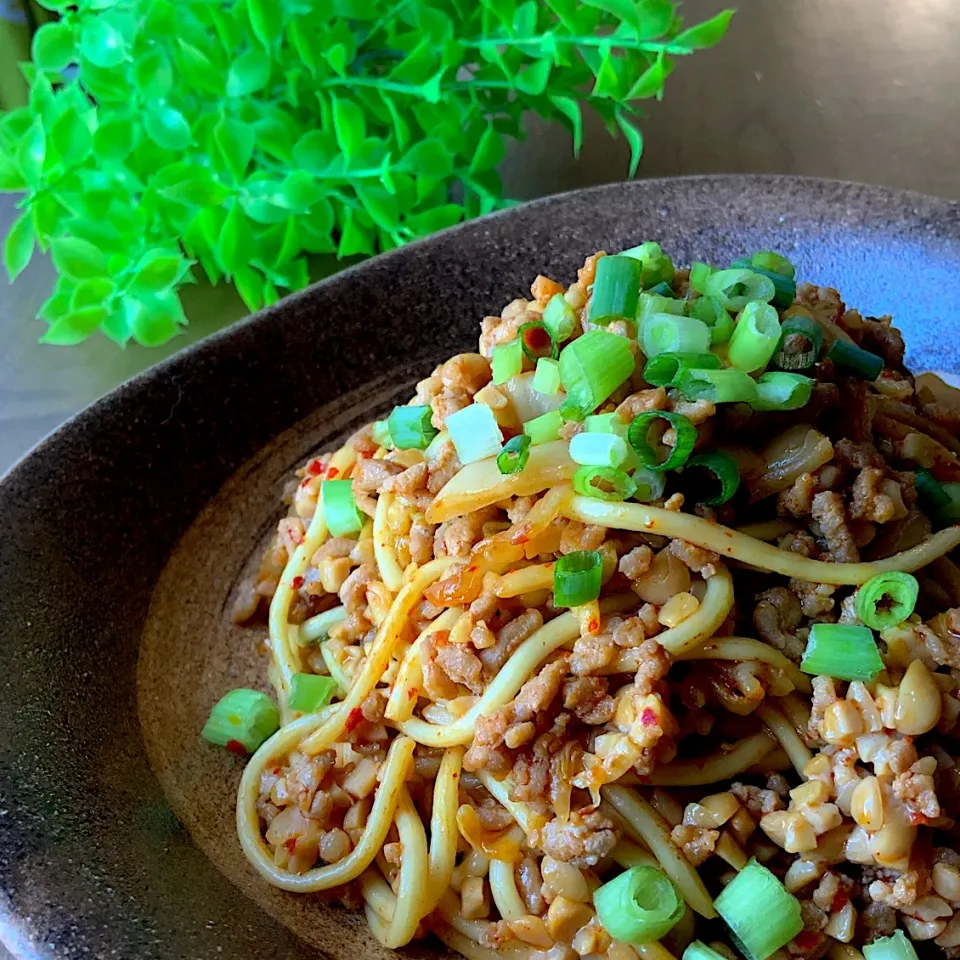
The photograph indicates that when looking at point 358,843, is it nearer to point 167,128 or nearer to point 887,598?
point 887,598

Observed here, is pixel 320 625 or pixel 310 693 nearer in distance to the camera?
pixel 310 693

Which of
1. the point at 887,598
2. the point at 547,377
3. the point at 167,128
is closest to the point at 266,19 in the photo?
the point at 167,128

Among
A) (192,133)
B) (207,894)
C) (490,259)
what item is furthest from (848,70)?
(207,894)

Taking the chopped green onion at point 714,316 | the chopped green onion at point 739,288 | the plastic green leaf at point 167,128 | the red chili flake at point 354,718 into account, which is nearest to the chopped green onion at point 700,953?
the red chili flake at point 354,718

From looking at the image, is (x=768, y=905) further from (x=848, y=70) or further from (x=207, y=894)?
(x=848, y=70)

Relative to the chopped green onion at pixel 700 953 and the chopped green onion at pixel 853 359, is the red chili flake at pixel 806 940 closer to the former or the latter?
the chopped green onion at pixel 700 953

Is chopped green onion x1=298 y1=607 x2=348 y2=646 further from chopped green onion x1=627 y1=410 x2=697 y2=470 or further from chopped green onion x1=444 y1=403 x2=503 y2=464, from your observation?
chopped green onion x1=627 y1=410 x2=697 y2=470
